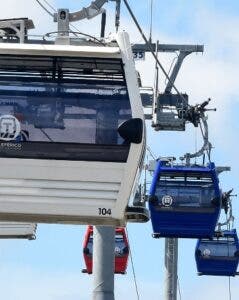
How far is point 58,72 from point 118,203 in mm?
1586

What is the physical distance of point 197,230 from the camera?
31.8 m

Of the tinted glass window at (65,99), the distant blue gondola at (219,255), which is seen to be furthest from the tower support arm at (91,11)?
the distant blue gondola at (219,255)

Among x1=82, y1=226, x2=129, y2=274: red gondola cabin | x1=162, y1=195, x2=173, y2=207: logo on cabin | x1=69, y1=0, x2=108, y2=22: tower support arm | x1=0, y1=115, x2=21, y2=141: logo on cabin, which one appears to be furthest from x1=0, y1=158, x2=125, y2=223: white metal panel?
x1=82, y1=226, x2=129, y2=274: red gondola cabin

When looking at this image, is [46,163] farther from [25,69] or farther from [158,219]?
[158,219]

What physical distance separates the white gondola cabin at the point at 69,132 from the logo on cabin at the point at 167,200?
17.8 m

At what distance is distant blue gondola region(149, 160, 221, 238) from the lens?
3188cm

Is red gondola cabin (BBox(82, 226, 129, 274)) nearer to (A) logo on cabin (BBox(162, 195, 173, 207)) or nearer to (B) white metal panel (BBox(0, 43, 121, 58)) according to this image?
(A) logo on cabin (BBox(162, 195, 173, 207))

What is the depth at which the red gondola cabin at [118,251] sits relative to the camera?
4169 cm

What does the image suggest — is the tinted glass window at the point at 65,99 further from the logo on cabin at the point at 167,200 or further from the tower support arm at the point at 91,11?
the logo on cabin at the point at 167,200

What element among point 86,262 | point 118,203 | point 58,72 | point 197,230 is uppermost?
point 86,262

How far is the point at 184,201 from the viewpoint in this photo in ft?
107

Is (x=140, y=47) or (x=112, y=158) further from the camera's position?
(x=140, y=47)

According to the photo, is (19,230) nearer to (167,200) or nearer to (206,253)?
(167,200)

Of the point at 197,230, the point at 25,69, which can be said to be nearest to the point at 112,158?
the point at 25,69
